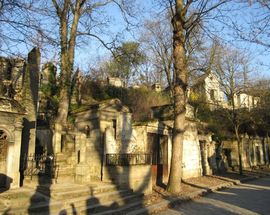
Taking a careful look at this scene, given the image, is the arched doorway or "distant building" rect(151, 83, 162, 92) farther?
"distant building" rect(151, 83, 162, 92)

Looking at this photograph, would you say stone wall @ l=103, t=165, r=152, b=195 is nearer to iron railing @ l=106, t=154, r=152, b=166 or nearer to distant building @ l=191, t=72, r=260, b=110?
iron railing @ l=106, t=154, r=152, b=166

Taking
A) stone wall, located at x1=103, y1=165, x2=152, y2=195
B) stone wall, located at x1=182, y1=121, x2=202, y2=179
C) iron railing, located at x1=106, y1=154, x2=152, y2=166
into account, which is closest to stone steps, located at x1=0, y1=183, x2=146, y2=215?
stone wall, located at x1=103, y1=165, x2=152, y2=195

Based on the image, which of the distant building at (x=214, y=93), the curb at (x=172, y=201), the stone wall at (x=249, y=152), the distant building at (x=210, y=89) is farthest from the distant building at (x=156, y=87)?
the curb at (x=172, y=201)

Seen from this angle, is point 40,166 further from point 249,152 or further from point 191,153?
point 249,152

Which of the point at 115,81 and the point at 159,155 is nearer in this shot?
the point at 159,155

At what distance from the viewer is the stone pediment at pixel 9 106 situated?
36.5 ft

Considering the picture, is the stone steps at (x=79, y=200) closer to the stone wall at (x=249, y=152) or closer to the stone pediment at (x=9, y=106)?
the stone pediment at (x=9, y=106)

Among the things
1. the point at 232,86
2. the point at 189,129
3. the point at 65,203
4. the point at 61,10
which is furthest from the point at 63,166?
the point at 232,86

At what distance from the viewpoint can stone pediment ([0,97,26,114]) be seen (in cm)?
1112

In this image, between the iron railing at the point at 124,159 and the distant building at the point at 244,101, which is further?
the distant building at the point at 244,101

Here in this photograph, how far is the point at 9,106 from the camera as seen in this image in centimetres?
1130

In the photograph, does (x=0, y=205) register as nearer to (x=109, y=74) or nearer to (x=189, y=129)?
(x=189, y=129)

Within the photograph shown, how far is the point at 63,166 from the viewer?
12.6 m

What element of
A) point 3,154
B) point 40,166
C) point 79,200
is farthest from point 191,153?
point 3,154
